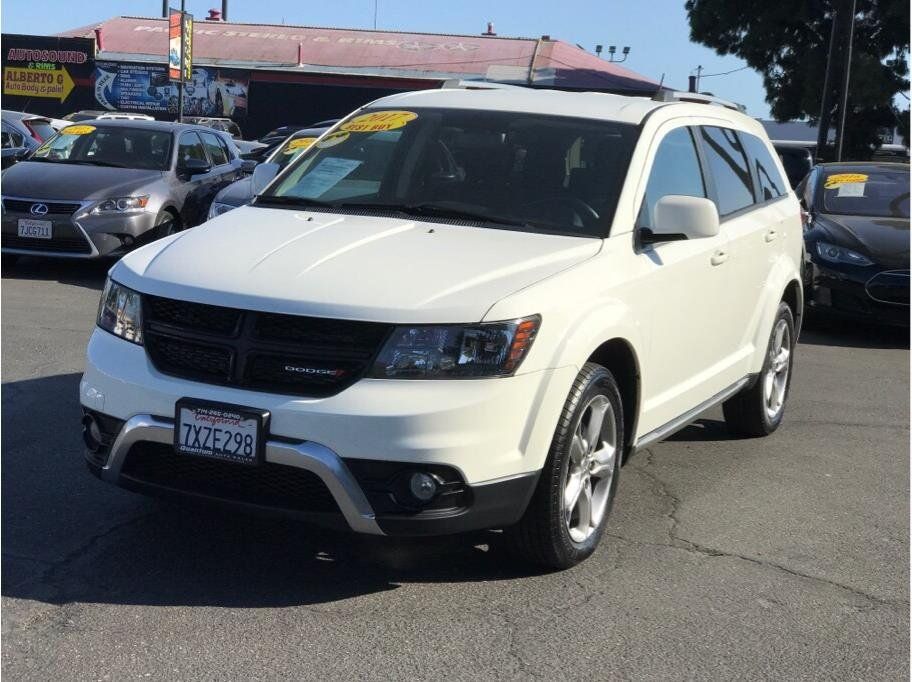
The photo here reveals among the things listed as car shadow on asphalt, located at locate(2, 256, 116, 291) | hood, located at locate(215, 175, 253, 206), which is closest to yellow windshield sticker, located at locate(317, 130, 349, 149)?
hood, located at locate(215, 175, 253, 206)

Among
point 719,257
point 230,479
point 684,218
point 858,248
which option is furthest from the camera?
point 858,248

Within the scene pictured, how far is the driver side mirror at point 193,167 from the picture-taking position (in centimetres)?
1265

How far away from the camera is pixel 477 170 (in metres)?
5.32

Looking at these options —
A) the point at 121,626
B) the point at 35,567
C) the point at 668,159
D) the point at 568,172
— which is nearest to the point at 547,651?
the point at 121,626

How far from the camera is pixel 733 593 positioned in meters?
4.44

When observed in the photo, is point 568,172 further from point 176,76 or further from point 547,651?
point 176,76

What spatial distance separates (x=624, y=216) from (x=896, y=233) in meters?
6.57

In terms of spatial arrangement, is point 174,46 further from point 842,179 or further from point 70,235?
point 842,179

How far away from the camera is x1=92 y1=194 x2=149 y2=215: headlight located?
37.9 feet

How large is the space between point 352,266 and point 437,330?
0.49 metres

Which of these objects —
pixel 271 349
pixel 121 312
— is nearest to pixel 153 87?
pixel 121 312

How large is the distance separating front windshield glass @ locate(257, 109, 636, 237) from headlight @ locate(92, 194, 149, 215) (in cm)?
623

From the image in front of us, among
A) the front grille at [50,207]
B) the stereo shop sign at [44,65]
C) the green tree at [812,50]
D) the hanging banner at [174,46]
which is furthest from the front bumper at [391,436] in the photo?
the stereo shop sign at [44,65]

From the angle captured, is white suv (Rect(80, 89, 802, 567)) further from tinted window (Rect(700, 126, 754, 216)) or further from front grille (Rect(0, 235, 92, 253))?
front grille (Rect(0, 235, 92, 253))
